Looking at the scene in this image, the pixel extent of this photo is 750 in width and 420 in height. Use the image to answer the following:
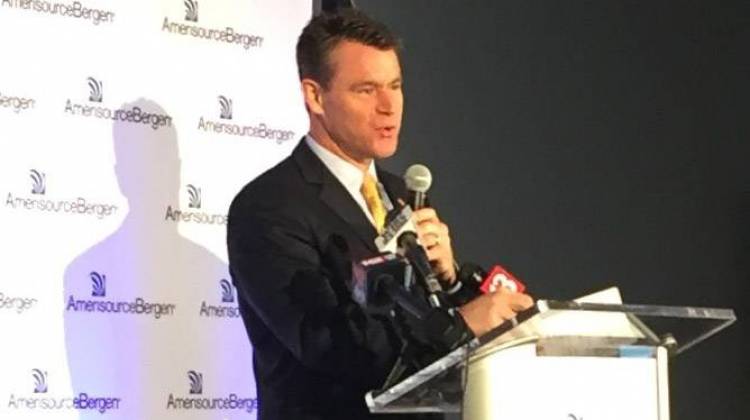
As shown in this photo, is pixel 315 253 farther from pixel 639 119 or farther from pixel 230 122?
pixel 639 119

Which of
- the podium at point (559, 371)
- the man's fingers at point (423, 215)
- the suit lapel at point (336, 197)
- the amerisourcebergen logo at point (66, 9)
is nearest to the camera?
the podium at point (559, 371)

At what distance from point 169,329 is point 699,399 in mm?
2078

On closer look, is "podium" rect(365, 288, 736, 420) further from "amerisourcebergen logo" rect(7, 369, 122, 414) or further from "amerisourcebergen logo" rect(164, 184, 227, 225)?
"amerisourcebergen logo" rect(164, 184, 227, 225)

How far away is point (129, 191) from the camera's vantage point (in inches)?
124

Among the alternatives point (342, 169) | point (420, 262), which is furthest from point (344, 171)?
point (420, 262)

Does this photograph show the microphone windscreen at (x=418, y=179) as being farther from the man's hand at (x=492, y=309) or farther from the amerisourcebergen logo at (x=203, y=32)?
the amerisourcebergen logo at (x=203, y=32)

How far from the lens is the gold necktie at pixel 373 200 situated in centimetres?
252

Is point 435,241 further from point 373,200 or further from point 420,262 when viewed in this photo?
point 373,200

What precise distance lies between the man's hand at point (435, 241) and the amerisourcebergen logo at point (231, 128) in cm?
121

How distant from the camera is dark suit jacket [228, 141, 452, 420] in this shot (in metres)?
2.20

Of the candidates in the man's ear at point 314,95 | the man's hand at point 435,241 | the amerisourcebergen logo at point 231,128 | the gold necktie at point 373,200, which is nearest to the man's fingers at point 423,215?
the man's hand at point 435,241

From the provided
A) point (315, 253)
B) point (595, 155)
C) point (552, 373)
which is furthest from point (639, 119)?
point (552, 373)

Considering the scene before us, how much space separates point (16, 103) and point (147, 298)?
0.56 meters

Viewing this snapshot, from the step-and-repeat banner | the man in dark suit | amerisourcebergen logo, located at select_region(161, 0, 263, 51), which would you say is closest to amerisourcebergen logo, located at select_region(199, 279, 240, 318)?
the step-and-repeat banner
